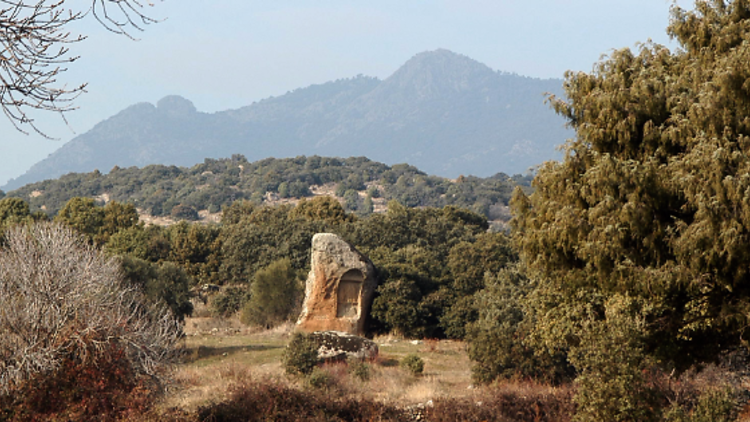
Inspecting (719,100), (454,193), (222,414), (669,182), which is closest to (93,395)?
(222,414)

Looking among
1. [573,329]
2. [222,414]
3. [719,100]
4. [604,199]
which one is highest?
[719,100]

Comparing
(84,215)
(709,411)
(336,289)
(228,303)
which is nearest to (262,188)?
(84,215)

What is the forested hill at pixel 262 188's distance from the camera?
3450 inches

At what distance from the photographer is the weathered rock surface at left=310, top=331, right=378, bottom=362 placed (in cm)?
2156

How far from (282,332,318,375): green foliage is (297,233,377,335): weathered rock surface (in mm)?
8410

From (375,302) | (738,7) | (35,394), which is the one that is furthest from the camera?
(375,302)

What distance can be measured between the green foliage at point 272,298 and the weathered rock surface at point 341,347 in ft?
31.8

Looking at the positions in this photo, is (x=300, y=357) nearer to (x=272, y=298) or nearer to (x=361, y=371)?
(x=361, y=371)

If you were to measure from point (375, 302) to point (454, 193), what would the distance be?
66567 millimetres

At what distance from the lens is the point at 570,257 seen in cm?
1332

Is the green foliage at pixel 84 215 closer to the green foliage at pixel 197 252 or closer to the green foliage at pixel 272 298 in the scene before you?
the green foliage at pixel 197 252

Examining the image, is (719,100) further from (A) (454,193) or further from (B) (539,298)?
(A) (454,193)

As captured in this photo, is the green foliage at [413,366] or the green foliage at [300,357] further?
the green foliage at [413,366]

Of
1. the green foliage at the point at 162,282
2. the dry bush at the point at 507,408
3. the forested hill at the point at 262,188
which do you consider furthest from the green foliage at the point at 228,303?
the forested hill at the point at 262,188
